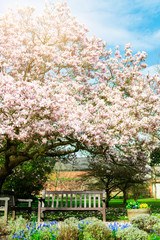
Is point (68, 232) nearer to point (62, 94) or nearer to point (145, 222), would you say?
point (145, 222)

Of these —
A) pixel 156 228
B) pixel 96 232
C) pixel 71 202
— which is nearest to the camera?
pixel 96 232

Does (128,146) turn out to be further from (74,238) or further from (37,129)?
(74,238)

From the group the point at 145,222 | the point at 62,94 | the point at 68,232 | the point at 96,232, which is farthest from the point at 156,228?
the point at 62,94

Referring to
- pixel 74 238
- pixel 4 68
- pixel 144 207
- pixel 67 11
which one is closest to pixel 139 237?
pixel 74 238

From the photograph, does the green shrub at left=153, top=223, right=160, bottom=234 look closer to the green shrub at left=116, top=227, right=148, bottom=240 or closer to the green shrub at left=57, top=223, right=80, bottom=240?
the green shrub at left=116, top=227, right=148, bottom=240

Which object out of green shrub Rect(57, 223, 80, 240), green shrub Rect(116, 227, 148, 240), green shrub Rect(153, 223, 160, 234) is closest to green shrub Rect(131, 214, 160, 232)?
green shrub Rect(153, 223, 160, 234)

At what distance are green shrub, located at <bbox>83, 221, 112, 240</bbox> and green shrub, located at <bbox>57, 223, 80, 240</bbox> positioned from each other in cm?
22

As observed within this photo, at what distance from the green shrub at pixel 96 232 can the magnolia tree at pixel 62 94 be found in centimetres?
558

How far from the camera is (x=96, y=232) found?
6.66 m

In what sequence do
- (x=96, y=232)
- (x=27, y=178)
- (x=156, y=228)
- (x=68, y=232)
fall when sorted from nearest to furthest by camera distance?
1. (x=68, y=232)
2. (x=96, y=232)
3. (x=156, y=228)
4. (x=27, y=178)

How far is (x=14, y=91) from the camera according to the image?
1139cm

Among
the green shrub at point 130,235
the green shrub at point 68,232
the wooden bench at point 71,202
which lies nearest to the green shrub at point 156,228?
the green shrub at point 130,235

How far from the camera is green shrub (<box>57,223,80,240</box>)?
21.1ft

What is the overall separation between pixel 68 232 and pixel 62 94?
679 centimetres
